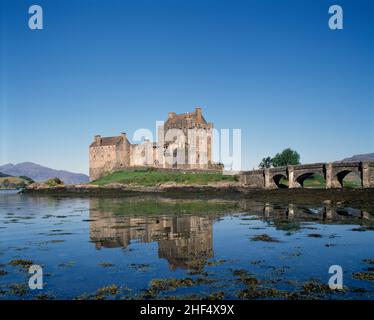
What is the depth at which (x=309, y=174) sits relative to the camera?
247 ft

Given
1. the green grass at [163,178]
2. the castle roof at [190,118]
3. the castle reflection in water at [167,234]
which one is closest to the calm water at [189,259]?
the castle reflection in water at [167,234]

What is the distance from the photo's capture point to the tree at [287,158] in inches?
4560

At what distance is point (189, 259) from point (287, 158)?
105166mm

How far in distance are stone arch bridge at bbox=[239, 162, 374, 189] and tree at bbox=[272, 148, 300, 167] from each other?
102ft

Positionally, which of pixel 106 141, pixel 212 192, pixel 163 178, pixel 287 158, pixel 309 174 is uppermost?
pixel 106 141

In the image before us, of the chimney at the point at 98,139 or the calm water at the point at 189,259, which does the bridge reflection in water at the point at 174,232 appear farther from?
the chimney at the point at 98,139

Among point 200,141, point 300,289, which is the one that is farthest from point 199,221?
point 200,141

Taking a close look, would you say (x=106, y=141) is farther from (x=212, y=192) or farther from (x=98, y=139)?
(x=212, y=192)

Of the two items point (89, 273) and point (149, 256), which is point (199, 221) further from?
point (89, 273)

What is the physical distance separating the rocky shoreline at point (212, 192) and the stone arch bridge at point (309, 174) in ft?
17.0

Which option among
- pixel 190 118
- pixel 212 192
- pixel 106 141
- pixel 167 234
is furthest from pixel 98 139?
pixel 167 234

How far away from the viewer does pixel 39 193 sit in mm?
89812

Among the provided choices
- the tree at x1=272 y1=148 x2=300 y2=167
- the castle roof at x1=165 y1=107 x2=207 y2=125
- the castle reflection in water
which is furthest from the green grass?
the castle reflection in water

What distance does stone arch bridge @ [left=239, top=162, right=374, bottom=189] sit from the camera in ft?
202
